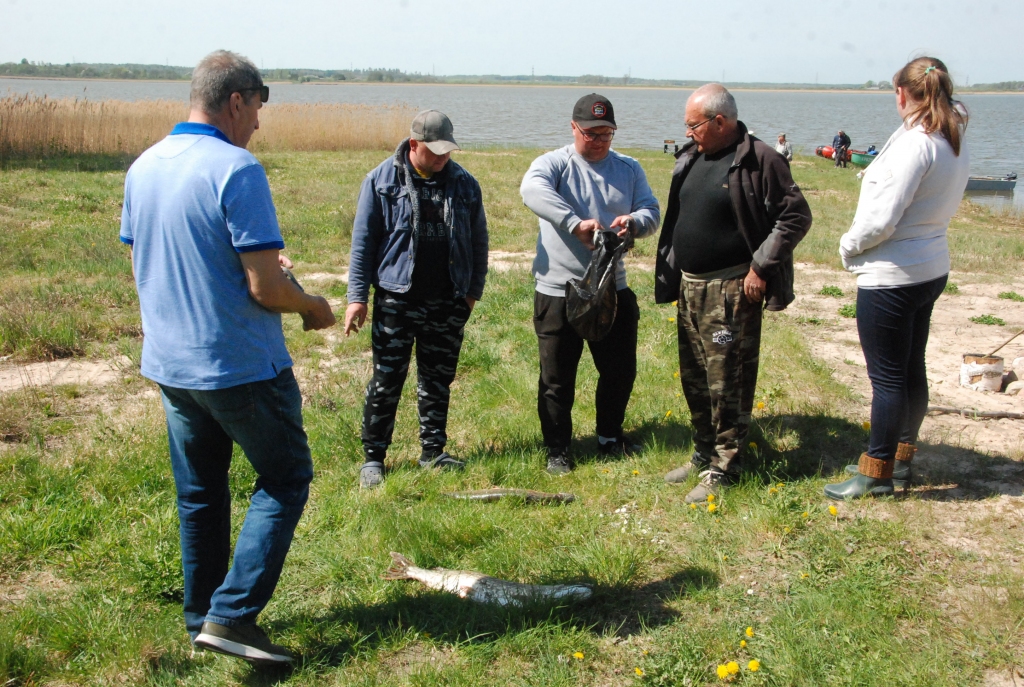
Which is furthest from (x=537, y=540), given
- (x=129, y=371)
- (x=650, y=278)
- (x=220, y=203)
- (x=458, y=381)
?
(x=650, y=278)

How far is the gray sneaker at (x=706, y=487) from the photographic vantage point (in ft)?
13.6

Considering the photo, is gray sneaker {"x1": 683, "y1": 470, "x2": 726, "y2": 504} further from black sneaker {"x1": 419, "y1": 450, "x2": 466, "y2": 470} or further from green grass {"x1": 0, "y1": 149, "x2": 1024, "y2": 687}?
black sneaker {"x1": 419, "y1": 450, "x2": 466, "y2": 470}

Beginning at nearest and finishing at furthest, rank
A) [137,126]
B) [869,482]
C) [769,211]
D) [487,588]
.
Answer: [487,588] < [769,211] < [869,482] < [137,126]

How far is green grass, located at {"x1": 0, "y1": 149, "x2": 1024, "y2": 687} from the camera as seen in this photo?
289cm

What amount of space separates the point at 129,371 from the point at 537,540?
12.6 feet

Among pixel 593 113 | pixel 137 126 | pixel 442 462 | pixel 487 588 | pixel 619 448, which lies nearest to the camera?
pixel 487 588

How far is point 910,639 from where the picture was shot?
296 cm

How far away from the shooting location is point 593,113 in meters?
4.30

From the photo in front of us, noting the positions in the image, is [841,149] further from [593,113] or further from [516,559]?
[516,559]

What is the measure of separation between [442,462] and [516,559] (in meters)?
1.16

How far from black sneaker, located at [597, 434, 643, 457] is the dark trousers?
0.74 feet

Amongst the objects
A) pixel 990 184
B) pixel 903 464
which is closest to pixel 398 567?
pixel 903 464

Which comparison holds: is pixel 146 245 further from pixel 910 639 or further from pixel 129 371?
pixel 129 371

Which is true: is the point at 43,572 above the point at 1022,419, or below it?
below
